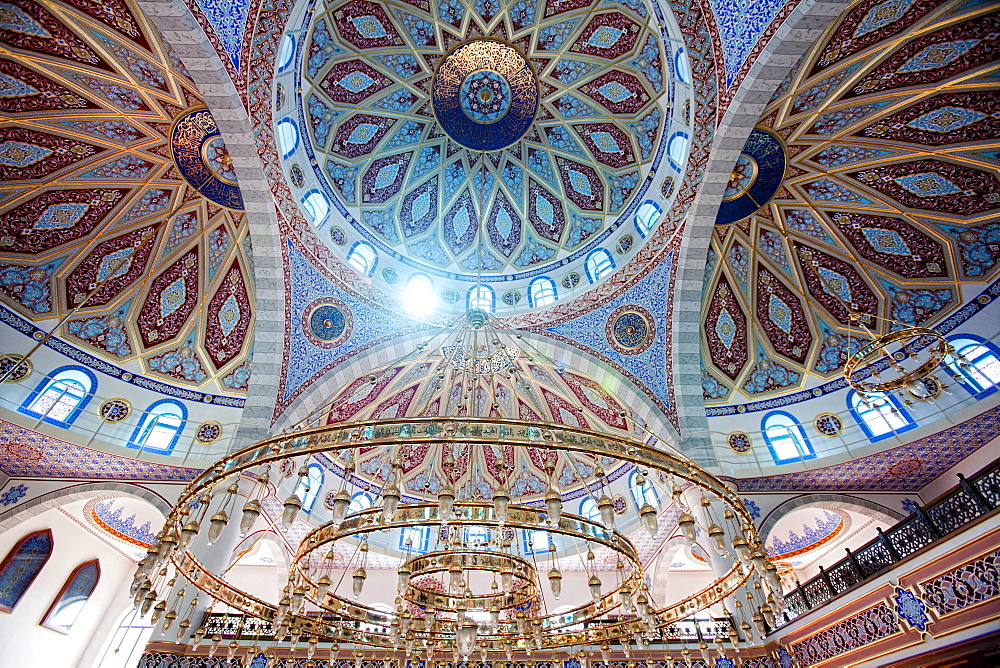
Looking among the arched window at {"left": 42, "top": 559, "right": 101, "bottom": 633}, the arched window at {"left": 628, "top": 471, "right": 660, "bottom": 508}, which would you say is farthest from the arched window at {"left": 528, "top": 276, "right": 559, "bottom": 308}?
the arched window at {"left": 42, "top": 559, "right": 101, "bottom": 633}

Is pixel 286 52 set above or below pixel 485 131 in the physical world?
below

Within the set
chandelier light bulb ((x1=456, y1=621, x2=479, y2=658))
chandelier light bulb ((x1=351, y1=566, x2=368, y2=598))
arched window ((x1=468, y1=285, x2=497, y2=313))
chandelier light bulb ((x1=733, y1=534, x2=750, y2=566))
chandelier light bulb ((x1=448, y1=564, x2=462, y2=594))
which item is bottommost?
chandelier light bulb ((x1=456, y1=621, x2=479, y2=658))

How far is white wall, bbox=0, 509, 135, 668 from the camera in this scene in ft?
29.9

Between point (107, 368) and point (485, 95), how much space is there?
28.9ft

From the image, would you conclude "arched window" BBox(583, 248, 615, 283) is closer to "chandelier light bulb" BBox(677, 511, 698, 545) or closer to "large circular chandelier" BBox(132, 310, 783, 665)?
"large circular chandelier" BBox(132, 310, 783, 665)

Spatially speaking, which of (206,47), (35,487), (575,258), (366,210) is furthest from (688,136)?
(35,487)

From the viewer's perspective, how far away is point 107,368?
30.1 ft

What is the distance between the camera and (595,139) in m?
10.8

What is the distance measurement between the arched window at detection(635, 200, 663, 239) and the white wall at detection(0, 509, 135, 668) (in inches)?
489

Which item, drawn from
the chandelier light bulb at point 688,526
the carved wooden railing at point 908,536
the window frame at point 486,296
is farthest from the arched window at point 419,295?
the carved wooden railing at point 908,536

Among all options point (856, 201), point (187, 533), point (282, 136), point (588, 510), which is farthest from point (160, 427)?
point (856, 201)

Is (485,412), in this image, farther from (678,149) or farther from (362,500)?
(678,149)

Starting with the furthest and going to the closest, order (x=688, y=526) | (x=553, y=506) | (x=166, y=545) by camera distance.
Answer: (x=166, y=545) < (x=688, y=526) < (x=553, y=506)

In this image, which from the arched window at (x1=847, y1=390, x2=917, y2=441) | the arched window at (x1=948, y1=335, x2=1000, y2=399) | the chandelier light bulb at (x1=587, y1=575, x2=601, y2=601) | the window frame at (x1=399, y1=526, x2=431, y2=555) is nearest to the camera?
the chandelier light bulb at (x1=587, y1=575, x2=601, y2=601)
